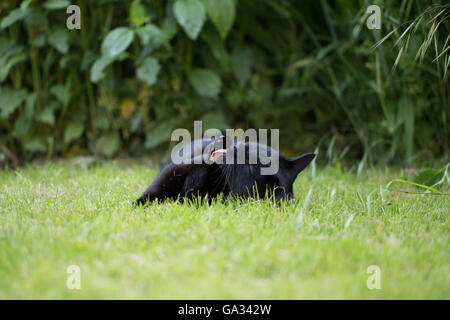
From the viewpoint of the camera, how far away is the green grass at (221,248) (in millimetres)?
1086

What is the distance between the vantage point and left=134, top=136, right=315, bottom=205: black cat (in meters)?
1.75

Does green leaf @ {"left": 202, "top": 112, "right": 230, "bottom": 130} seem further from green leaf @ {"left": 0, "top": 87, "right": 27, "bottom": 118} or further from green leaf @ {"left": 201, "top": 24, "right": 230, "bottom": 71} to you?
green leaf @ {"left": 0, "top": 87, "right": 27, "bottom": 118}

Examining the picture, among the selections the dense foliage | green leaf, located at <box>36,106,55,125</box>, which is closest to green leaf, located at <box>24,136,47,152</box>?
the dense foliage

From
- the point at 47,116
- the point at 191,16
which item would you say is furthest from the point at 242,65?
the point at 47,116

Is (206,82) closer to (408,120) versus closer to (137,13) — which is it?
(137,13)

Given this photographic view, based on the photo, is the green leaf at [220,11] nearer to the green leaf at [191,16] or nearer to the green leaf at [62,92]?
the green leaf at [191,16]

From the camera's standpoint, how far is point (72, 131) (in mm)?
3070

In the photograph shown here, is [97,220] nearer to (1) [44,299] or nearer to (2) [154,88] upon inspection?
(1) [44,299]

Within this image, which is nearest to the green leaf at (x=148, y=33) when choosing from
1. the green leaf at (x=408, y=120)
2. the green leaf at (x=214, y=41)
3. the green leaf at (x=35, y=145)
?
the green leaf at (x=214, y=41)

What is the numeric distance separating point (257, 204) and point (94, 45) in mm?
2020

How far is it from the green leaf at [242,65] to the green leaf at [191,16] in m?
0.63

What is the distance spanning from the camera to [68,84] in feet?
9.82

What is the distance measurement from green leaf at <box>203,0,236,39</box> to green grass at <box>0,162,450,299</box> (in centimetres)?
137
